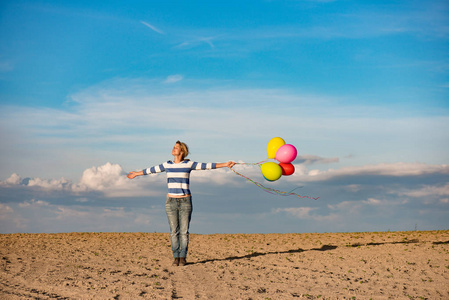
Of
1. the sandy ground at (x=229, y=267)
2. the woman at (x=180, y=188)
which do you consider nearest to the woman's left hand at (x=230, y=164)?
the woman at (x=180, y=188)

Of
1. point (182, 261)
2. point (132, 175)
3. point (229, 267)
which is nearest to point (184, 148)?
point (132, 175)

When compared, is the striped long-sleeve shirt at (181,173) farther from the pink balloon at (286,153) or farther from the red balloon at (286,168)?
the red balloon at (286,168)

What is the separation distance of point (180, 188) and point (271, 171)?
8.31 ft

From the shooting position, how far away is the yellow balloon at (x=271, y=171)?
1188 cm

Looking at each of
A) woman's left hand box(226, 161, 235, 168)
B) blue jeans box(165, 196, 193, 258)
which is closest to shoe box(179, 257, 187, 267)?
blue jeans box(165, 196, 193, 258)

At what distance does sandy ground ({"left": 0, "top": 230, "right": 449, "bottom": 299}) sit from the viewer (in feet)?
31.2

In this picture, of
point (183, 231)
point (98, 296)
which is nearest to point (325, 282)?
point (183, 231)

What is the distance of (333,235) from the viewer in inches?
772

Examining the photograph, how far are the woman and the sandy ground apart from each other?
1.17 meters

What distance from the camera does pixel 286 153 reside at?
1199cm

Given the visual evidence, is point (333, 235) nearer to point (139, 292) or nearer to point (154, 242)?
point (154, 242)

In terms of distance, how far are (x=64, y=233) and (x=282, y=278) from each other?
1263 centimetres

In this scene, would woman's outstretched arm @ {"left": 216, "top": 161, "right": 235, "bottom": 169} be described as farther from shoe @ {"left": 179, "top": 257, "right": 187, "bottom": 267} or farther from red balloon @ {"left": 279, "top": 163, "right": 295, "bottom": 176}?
shoe @ {"left": 179, "top": 257, "right": 187, "bottom": 267}

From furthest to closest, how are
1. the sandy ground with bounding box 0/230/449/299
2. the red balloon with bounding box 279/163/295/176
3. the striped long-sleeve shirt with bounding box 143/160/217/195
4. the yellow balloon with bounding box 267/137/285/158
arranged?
the yellow balloon with bounding box 267/137/285/158
the red balloon with bounding box 279/163/295/176
the striped long-sleeve shirt with bounding box 143/160/217/195
the sandy ground with bounding box 0/230/449/299
